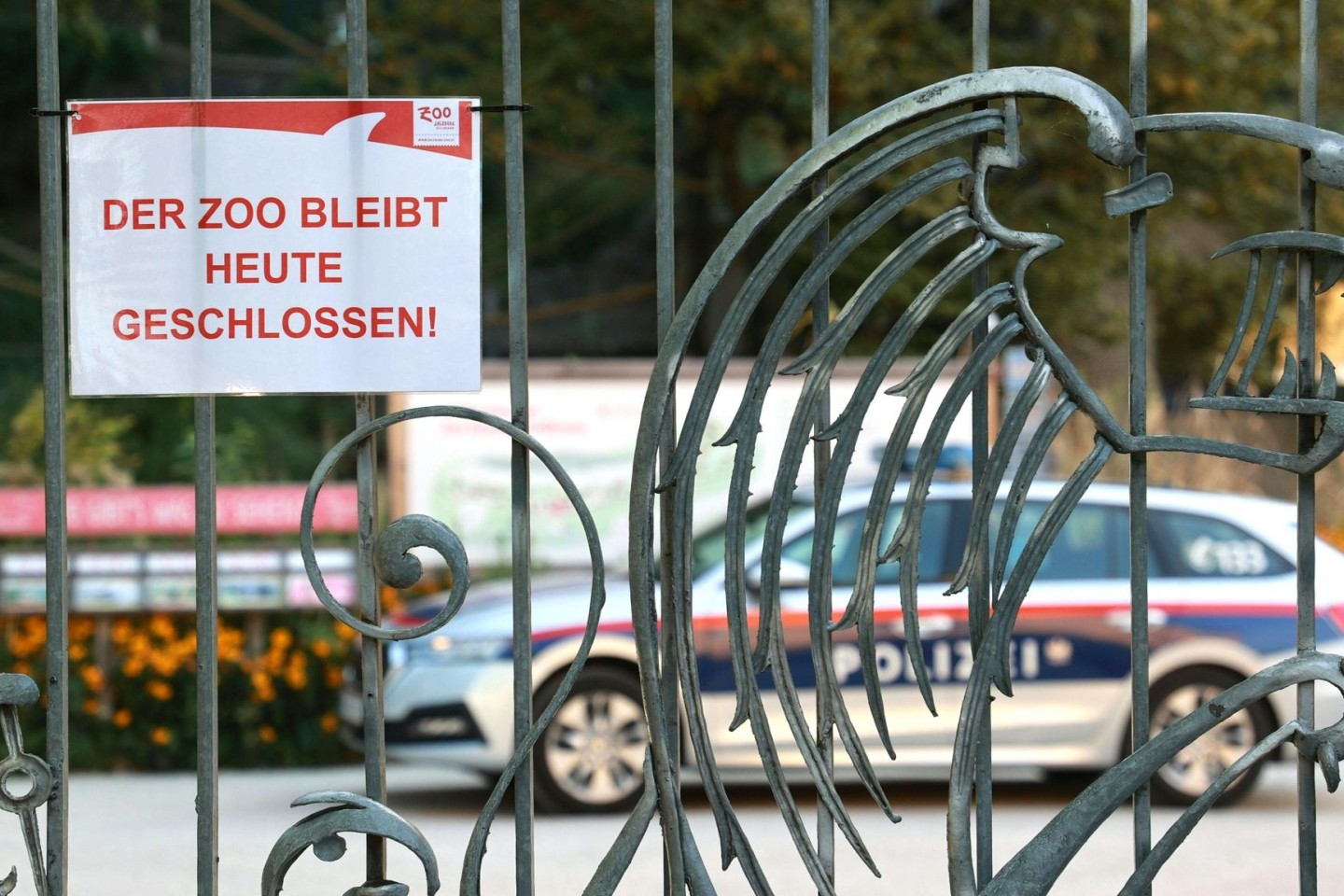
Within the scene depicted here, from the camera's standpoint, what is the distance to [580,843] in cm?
695

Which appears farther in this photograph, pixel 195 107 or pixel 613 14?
pixel 613 14

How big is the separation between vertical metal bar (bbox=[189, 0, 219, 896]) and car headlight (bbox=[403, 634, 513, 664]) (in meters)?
5.18

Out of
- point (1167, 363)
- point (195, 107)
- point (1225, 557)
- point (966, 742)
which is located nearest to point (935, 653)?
point (1225, 557)

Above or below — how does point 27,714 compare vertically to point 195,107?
below

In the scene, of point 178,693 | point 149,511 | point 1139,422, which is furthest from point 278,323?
point 149,511

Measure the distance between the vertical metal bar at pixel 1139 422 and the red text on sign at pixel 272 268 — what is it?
1122 mm

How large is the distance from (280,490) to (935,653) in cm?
422

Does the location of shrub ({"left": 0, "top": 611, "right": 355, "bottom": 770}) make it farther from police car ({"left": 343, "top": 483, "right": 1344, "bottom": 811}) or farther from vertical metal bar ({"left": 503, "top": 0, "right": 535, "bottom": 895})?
vertical metal bar ({"left": 503, "top": 0, "right": 535, "bottom": 895})

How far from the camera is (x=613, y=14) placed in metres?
12.7

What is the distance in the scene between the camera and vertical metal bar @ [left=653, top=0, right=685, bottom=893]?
2232mm

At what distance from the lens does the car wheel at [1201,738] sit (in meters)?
7.39

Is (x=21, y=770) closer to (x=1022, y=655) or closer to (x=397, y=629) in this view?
(x=397, y=629)

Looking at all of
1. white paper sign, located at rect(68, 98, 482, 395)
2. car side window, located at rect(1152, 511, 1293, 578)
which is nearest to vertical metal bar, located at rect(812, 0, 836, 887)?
white paper sign, located at rect(68, 98, 482, 395)

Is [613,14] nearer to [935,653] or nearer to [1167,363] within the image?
[935,653]
